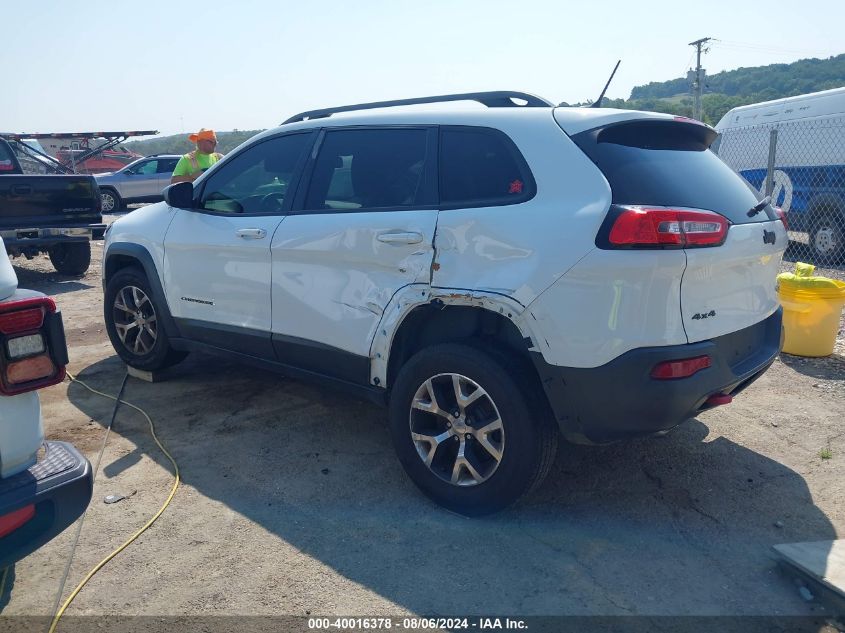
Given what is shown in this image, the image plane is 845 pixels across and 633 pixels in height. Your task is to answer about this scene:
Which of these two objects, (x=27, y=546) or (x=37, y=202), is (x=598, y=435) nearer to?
(x=27, y=546)

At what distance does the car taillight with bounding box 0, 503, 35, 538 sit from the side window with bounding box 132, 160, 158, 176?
20189 millimetres

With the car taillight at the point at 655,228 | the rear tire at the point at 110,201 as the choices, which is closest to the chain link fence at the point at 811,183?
the car taillight at the point at 655,228

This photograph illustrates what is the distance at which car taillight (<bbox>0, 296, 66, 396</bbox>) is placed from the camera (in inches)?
93.3

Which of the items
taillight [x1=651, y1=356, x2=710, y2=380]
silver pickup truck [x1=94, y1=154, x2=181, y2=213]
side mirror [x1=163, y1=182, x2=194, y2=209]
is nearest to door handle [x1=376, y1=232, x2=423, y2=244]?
taillight [x1=651, y1=356, x2=710, y2=380]

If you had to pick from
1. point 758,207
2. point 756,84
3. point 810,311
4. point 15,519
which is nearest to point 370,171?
point 758,207

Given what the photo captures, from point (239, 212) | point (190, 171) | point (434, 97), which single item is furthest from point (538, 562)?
point (190, 171)

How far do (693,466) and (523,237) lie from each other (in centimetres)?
179

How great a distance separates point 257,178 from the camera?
15.0ft

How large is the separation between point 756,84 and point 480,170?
2742 inches

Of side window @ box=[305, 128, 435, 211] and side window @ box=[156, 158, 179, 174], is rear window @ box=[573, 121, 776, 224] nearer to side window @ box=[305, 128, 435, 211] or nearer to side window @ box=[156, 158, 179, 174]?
side window @ box=[305, 128, 435, 211]

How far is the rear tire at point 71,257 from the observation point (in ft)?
32.8

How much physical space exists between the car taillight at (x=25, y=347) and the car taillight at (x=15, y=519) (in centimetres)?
38

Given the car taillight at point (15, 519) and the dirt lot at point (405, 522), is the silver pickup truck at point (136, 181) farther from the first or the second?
the car taillight at point (15, 519)

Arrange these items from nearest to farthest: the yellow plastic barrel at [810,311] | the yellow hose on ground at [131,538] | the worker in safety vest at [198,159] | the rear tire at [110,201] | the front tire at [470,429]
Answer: the yellow hose on ground at [131,538]
the front tire at [470,429]
the yellow plastic barrel at [810,311]
the worker in safety vest at [198,159]
the rear tire at [110,201]
